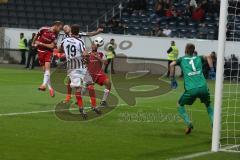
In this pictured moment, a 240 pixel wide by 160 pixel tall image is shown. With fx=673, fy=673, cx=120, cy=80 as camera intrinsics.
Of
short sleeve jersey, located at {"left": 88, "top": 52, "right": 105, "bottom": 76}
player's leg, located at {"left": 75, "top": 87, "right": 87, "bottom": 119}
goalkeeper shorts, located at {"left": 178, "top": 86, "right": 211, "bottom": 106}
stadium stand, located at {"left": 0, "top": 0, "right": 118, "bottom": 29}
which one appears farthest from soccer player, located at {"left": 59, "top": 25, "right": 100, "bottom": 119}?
stadium stand, located at {"left": 0, "top": 0, "right": 118, "bottom": 29}

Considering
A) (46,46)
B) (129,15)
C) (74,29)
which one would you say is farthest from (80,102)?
(129,15)

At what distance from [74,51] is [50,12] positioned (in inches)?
1196

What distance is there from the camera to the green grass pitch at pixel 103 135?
10.9 metres

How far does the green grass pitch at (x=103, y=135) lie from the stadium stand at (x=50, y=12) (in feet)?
85.7

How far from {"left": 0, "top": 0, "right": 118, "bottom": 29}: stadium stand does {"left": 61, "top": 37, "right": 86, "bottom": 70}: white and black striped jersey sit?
28773mm

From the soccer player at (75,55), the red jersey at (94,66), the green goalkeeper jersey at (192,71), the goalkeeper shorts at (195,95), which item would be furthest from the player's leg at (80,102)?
the green goalkeeper jersey at (192,71)

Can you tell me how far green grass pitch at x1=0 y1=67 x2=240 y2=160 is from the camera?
35.9ft

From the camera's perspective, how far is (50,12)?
46219 mm

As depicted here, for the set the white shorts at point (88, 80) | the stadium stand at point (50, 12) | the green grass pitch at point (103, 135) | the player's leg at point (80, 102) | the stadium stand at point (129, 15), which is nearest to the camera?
the green grass pitch at point (103, 135)

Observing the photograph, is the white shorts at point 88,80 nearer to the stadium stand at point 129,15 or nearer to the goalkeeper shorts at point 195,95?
the goalkeeper shorts at point 195,95

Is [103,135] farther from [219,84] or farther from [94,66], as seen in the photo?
[94,66]

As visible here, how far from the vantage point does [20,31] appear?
43094mm

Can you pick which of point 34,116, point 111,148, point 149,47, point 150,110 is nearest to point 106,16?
point 149,47

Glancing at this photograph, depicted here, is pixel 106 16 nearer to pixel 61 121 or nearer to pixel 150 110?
pixel 150 110
